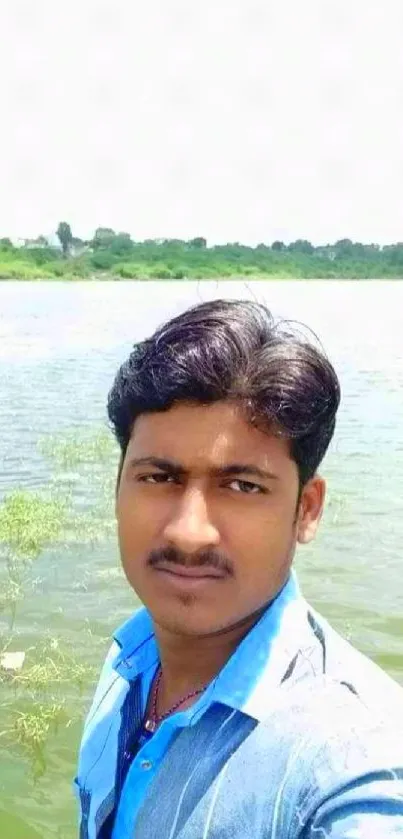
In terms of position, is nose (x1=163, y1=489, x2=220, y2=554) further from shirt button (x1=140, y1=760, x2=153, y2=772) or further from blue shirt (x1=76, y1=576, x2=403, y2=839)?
shirt button (x1=140, y1=760, x2=153, y2=772)

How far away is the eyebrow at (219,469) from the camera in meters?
1.60

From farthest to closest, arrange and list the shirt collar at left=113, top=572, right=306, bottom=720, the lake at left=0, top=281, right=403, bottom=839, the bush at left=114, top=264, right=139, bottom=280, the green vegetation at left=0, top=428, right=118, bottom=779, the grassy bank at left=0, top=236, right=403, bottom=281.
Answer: the bush at left=114, top=264, right=139, bottom=280 < the grassy bank at left=0, top=236, right=403, bottom=281 < the green vegetation at left=0, top=428, right=118, bottom=779 < the lake at left=0, top=281, right=403, bottom=839 < the shirt collar at left=113, top=572, right=306, bottom=720

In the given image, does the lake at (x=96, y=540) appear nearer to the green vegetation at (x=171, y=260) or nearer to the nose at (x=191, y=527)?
the nose at (x=191, y=527)

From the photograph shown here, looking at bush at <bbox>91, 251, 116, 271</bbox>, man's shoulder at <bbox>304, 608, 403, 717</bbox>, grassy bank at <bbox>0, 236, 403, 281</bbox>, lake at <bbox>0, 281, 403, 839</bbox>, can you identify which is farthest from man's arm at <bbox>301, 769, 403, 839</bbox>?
bush at <bbox>91, 251, 116, 271</bbox>

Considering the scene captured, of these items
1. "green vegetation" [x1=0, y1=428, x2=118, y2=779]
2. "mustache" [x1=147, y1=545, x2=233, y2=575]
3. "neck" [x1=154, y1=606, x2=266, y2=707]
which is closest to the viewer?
"mustache" [x1=147, y1=545, x2=233, y2=575]

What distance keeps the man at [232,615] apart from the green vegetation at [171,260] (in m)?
71.5

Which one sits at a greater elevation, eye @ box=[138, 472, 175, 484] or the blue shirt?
eye @ box=[138, 472, 175, 484]

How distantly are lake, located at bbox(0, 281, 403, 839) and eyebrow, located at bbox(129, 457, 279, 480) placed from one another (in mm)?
532

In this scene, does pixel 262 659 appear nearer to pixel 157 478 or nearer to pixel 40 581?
pixel 157 478

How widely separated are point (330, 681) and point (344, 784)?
Result: 18 centimetres

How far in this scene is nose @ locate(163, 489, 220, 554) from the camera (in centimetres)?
158

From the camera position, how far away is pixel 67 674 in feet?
18.2

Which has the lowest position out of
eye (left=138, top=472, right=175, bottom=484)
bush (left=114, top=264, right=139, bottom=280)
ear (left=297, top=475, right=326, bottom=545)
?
bush (left=114, top=264, right=139, bottom=280)

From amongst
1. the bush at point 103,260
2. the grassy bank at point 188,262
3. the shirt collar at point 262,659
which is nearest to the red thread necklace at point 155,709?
the shirt collar at point 262,659
